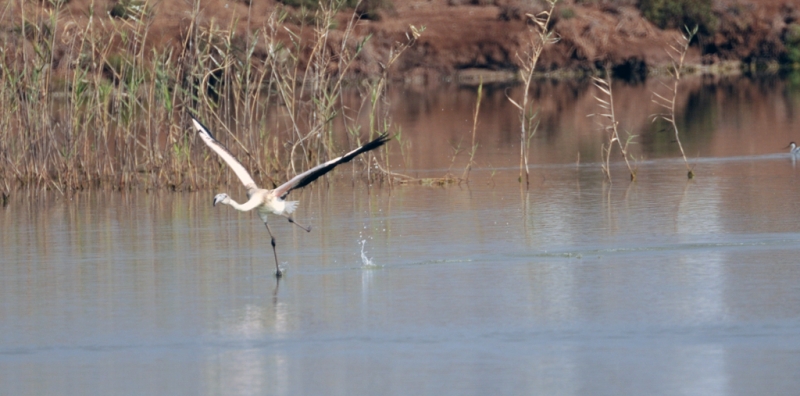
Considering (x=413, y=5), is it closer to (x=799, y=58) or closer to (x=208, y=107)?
(x=799, y=58)

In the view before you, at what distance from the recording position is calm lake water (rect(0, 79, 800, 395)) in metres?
5.95

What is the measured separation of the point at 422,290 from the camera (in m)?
Result: 7.86

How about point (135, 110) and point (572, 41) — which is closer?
point (135, 110)

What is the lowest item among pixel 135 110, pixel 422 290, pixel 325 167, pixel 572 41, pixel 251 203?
pixel 422 290

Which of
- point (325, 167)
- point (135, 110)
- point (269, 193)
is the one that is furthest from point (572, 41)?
point (325, 167)

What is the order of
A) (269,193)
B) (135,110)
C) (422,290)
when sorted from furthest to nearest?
(135,110)
(269,193)
(422,290)

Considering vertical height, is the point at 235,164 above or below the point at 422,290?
above

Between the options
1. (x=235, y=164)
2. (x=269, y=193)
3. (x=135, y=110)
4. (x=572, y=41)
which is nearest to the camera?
(x=269, y=193)

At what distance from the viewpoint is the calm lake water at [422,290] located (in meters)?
5.95

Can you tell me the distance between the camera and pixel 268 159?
45.6 feet

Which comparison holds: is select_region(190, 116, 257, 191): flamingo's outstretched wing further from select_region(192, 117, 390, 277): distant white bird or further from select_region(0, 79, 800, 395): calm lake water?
select_region(0, 79, 800, 395): calm lake water

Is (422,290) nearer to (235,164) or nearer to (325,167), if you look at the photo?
(325,167)

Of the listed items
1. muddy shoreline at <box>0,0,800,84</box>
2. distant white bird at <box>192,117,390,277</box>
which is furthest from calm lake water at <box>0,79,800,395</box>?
muddy shoreline at <box>0,0,800,84</box>

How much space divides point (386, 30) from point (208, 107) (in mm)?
31922
